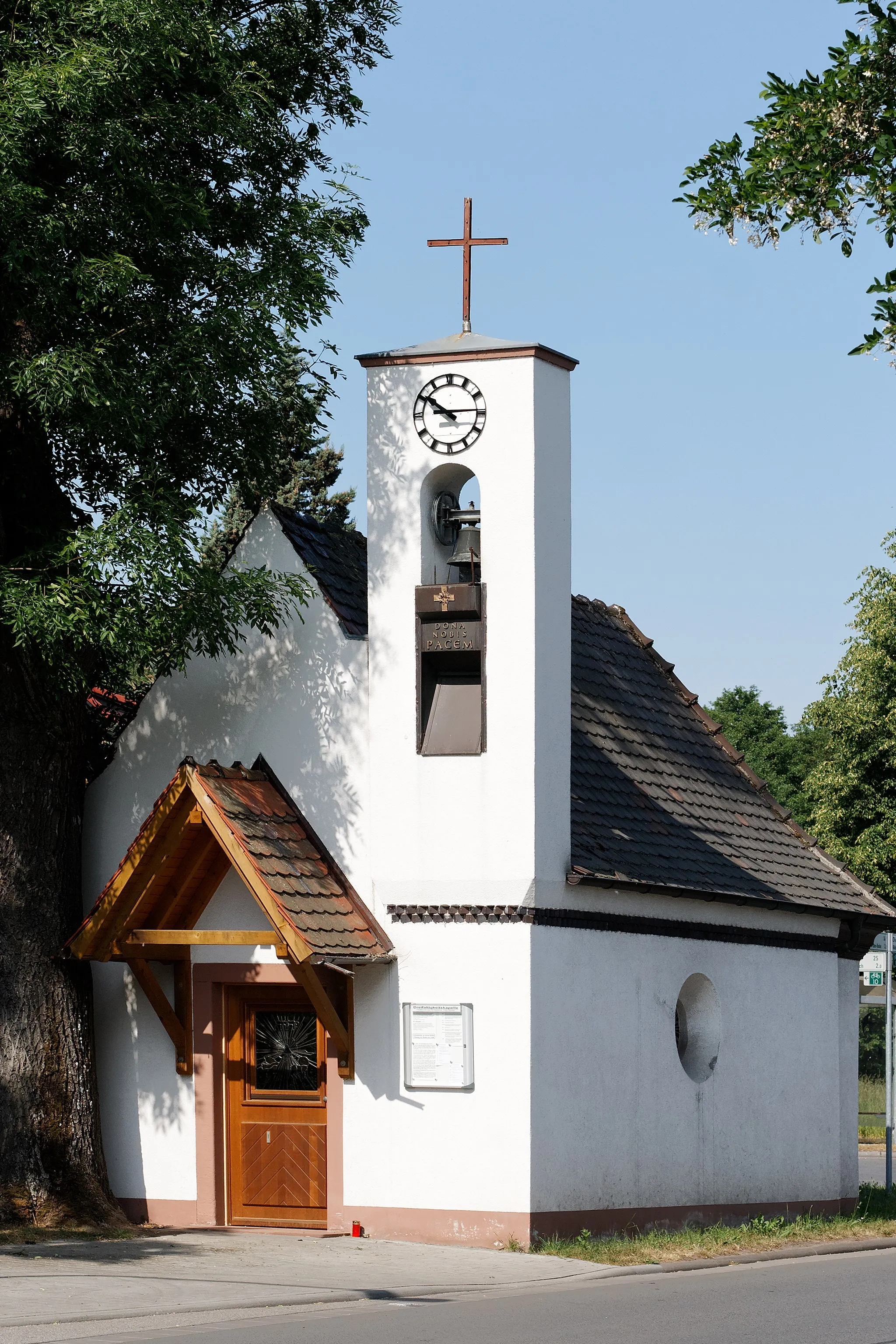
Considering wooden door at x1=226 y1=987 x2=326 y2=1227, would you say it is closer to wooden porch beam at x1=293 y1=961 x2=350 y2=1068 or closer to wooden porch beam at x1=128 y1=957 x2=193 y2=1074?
wooden porch beam at x1=128 y1=957 x2=193 y2=1074

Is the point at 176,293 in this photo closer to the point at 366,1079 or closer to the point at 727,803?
the point at 366,1079

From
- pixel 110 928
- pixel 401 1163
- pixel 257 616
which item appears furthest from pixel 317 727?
pixel 401 1163

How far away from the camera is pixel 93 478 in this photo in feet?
54.7

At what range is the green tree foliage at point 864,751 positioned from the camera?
1496 inches

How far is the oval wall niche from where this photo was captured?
60.0 feet

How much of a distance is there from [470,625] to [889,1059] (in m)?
10.3

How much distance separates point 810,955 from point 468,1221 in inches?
267

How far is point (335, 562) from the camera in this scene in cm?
1750

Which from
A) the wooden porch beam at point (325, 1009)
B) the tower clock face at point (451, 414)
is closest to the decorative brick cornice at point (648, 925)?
the wooden porch beam at point (325, 1009)

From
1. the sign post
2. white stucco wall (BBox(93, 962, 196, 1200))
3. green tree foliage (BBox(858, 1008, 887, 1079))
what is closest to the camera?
white stucco wall (BBox(93, 962, 196, 1200))

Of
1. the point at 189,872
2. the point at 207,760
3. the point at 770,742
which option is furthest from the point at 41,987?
the point at 770,742

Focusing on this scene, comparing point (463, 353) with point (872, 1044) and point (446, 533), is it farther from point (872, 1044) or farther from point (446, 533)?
point (872, 1044)

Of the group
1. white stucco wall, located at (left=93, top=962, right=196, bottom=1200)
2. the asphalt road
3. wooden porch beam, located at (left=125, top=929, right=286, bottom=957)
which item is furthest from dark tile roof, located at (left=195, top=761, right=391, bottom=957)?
the asphalt road

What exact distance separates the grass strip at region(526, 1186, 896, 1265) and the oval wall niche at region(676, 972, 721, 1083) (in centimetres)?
153
